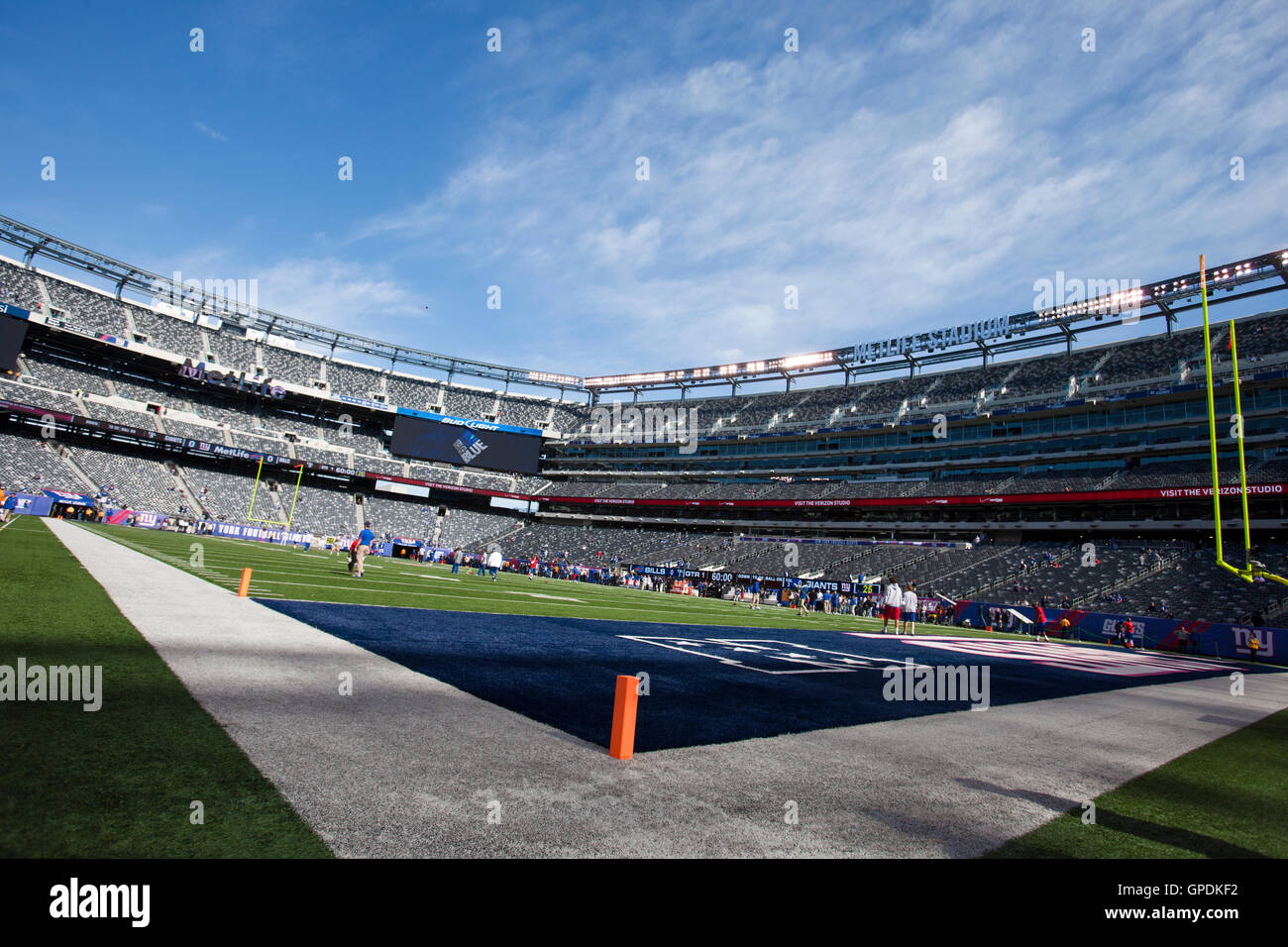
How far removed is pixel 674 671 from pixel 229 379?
6305 centimetres

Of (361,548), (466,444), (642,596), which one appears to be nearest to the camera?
(361,548)

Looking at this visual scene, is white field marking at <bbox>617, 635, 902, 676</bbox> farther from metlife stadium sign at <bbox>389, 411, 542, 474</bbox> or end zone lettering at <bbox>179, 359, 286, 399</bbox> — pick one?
metlife stadium sign at <bbox>389, 411, 542, 474</bbox>

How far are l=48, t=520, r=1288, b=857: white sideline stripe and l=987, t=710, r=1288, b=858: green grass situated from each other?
0.50 ft

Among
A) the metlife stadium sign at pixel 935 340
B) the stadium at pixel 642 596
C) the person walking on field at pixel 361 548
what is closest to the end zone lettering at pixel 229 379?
the stadium at pixel 642 596

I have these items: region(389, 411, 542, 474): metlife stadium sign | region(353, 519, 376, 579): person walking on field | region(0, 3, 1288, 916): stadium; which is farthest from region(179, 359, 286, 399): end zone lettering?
region(353, 519, 376, 579): person walking on field

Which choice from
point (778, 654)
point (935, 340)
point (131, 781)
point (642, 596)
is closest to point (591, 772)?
point (131, 781)

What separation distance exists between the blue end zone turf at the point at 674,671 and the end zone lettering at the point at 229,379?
56611 millimetres

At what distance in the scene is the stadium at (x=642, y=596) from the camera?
3238mm

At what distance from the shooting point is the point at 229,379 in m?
57.0

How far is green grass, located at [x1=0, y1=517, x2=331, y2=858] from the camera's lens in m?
2.34

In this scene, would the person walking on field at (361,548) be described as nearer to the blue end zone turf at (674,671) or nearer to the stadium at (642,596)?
the stadium at (642,596)

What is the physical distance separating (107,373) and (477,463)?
32.9 metres

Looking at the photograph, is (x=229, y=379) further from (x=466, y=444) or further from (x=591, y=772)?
(x=591, y=772)
